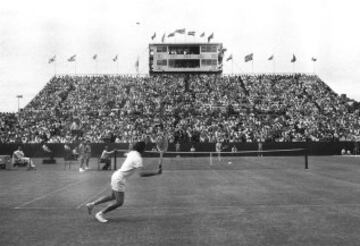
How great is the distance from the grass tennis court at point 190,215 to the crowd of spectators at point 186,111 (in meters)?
37.6

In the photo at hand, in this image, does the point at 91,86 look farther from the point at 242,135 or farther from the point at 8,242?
the point at 8,242

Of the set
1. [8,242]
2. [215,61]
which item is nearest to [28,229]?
[8,242]

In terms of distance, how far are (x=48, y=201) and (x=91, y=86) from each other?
60869 mm

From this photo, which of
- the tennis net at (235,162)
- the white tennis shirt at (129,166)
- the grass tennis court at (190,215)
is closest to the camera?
the grass tennis court at (190,215)

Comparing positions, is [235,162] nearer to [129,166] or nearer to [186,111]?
[186,111]

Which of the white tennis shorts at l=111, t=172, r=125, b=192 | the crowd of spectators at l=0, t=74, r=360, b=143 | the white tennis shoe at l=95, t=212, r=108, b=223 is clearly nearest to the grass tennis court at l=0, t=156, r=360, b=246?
the white tennis shoe at l=95, t=212, r=108, b=223

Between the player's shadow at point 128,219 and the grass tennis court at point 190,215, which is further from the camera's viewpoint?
the player's shadow at point 128,219

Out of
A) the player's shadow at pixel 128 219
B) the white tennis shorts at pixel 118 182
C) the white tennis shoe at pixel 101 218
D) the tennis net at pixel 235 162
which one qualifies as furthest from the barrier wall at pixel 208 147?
the white tennis shorts at pixel 118 182

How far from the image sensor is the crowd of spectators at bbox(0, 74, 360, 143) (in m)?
57.1

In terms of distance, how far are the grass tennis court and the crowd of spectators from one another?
37.6 metres

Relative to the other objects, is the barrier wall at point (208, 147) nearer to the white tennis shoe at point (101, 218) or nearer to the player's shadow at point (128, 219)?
the player's shadow at point (128, 219)

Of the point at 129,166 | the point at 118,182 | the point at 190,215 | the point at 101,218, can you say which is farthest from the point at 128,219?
the point at 190,215

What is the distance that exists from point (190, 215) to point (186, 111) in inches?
2029

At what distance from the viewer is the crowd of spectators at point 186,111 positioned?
57125 mm
